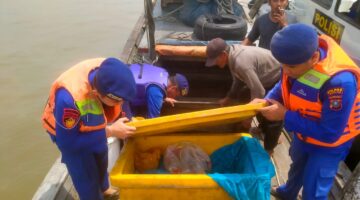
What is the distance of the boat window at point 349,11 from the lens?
12.2 ft

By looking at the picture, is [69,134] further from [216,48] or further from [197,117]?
[216,48]

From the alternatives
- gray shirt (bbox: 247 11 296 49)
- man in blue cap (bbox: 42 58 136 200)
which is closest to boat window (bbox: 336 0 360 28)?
gray shirt (bbox: 247 11 296 49)

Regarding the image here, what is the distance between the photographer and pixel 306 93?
6.82 ft

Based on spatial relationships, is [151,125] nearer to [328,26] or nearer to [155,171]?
[155,171]

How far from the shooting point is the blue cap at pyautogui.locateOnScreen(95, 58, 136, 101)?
1.96 meters

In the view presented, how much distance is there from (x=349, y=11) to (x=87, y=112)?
3334 mm

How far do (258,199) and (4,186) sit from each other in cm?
444

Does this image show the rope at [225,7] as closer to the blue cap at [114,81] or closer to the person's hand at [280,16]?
the person's hand at [280,16]

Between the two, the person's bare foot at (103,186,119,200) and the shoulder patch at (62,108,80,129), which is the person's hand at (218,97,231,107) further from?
the shoulder patch at (62,108,80,129)

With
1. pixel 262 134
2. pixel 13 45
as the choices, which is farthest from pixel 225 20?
pixel 13 45

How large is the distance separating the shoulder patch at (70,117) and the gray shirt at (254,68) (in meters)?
1.61

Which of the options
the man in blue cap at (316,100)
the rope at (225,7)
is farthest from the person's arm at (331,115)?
the rope at (225,7)

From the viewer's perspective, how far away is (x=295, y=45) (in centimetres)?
183

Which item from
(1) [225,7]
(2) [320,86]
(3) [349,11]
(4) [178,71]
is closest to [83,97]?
(2) [320,86]
